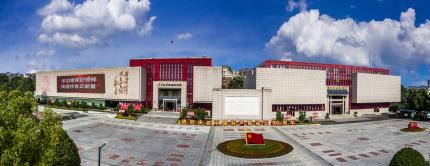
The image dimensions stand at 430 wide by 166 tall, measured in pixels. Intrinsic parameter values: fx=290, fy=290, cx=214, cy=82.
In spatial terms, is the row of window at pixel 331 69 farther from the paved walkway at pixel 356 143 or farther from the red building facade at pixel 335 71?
the paved walkway at pixel 356 143

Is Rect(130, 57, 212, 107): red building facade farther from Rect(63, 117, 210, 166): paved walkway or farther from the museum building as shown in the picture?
Rect(63, 117, 210, 166): paved walkway

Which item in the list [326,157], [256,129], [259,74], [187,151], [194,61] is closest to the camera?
[326,157]

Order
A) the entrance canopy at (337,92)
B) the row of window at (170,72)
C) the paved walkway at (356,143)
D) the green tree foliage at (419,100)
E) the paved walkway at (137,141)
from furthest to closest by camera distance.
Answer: the entrance canopy at (337,92)
the row of window at (170,72)
the green tree foliage at (419,100)
the paved walkway at (356,143)
the paved walkway at (137,141)

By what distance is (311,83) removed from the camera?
2940 inches

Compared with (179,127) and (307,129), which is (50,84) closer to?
(179,127)

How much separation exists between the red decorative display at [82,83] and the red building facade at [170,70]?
1524 cm

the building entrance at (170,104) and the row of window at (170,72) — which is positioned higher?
the row of window at (170,72)

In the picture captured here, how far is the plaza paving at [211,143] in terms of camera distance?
31.0 meters

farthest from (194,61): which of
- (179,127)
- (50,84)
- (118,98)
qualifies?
(50,84)

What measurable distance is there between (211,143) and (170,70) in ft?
143

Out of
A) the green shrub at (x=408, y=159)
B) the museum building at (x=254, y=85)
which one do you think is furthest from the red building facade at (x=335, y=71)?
the green shrub at (x=408, y=159)

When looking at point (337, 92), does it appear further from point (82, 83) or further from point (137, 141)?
point (82, 83)

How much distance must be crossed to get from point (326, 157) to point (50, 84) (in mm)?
101813

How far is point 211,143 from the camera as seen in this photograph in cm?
4006
